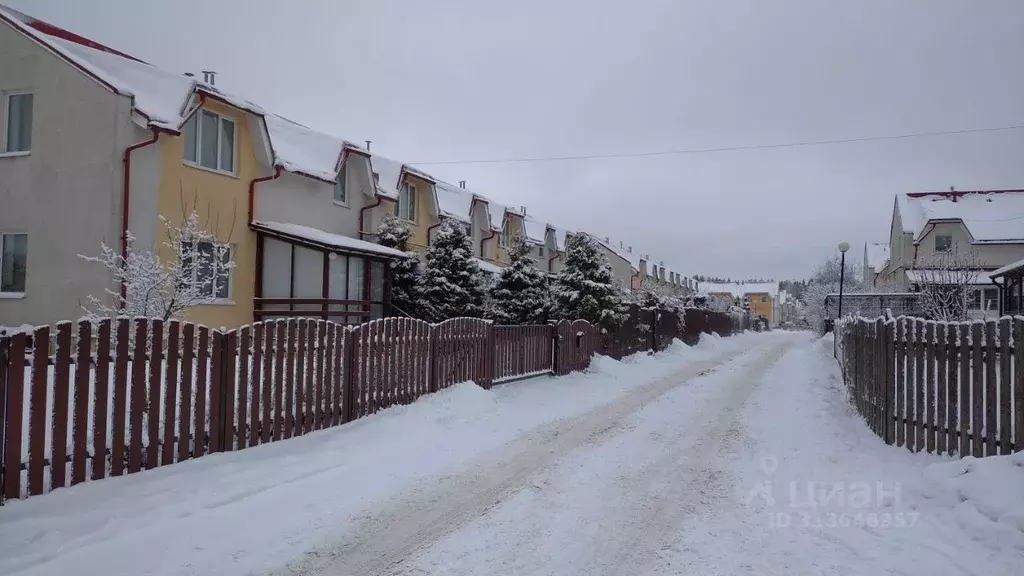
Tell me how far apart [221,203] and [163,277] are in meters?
6.92

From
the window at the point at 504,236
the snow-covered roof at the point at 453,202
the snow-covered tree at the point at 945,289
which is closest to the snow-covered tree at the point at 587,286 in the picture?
the snow-covered roof at the point at 453,202

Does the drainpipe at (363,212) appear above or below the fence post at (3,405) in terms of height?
above

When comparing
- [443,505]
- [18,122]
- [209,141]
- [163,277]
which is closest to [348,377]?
[163,277]

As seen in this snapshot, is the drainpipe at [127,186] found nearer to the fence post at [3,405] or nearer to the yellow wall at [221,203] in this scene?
the yellow wall at [221,203]

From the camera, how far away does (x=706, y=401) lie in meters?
12.3

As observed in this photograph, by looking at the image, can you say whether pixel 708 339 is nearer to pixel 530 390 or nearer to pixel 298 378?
pixel 530 390

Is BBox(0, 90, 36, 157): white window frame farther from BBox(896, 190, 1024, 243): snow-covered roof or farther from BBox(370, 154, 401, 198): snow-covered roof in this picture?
BBox(896, 190, 1024, 243): snow-covered roof

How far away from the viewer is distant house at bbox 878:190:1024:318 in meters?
37.3

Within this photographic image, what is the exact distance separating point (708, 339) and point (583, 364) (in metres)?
19.5

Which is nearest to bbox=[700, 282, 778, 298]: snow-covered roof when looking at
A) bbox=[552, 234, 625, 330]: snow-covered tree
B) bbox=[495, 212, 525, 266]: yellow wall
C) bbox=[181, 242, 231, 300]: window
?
bbox=[495, 212, 525, 266]: yellow wall

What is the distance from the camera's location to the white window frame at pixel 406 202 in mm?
23641

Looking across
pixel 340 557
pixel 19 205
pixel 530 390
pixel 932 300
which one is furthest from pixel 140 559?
pixel 932 300

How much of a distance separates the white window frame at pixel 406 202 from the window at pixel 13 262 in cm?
1169

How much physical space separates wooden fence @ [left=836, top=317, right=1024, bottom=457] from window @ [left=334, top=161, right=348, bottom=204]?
52.8 feet
